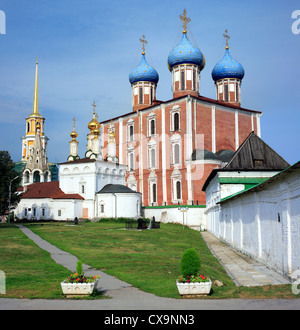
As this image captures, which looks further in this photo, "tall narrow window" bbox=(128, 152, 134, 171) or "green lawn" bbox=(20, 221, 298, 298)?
"tall narrow window" bbox=(128, 152, 134, 171)

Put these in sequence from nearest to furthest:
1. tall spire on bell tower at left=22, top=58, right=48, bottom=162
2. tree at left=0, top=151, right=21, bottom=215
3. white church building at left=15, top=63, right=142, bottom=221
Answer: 1. tree at left=0, top=151, right=21, bottom=215
2. white church building at left=15, top=63, right=142, bottom=221
3. tall spire on bell tower at left=22, top=58, right=48, bottom=162

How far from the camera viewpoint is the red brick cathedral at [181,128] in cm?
4619

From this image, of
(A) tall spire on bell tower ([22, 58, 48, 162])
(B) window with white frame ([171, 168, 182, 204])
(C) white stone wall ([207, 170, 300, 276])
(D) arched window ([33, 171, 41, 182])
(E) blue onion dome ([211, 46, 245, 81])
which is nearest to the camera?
(C) white stone wall ([207, 170, 300, 276])

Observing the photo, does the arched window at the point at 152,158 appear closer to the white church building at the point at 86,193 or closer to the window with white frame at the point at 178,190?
the white church building at the point at 86,193

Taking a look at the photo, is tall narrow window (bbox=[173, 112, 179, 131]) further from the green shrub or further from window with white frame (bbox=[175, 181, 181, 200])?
the green shrub

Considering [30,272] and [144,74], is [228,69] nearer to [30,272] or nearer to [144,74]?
[144,74]

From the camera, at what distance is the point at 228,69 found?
5525 centimetres

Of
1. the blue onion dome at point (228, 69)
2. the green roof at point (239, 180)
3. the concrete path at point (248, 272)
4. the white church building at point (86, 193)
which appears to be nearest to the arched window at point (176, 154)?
the white church building at point (86, 193)

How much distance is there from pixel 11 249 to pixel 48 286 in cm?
876

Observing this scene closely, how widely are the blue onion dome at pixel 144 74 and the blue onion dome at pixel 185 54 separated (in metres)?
5.50

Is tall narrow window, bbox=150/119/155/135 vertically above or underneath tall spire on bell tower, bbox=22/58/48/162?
A: underneath

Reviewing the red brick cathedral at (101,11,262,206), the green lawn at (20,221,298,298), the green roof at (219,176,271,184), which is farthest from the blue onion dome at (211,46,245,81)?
the green lawn at (20,221,298,298)

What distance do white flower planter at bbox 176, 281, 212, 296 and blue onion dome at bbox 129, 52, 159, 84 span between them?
50.2 meters

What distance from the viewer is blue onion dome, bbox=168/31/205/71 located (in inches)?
1981
